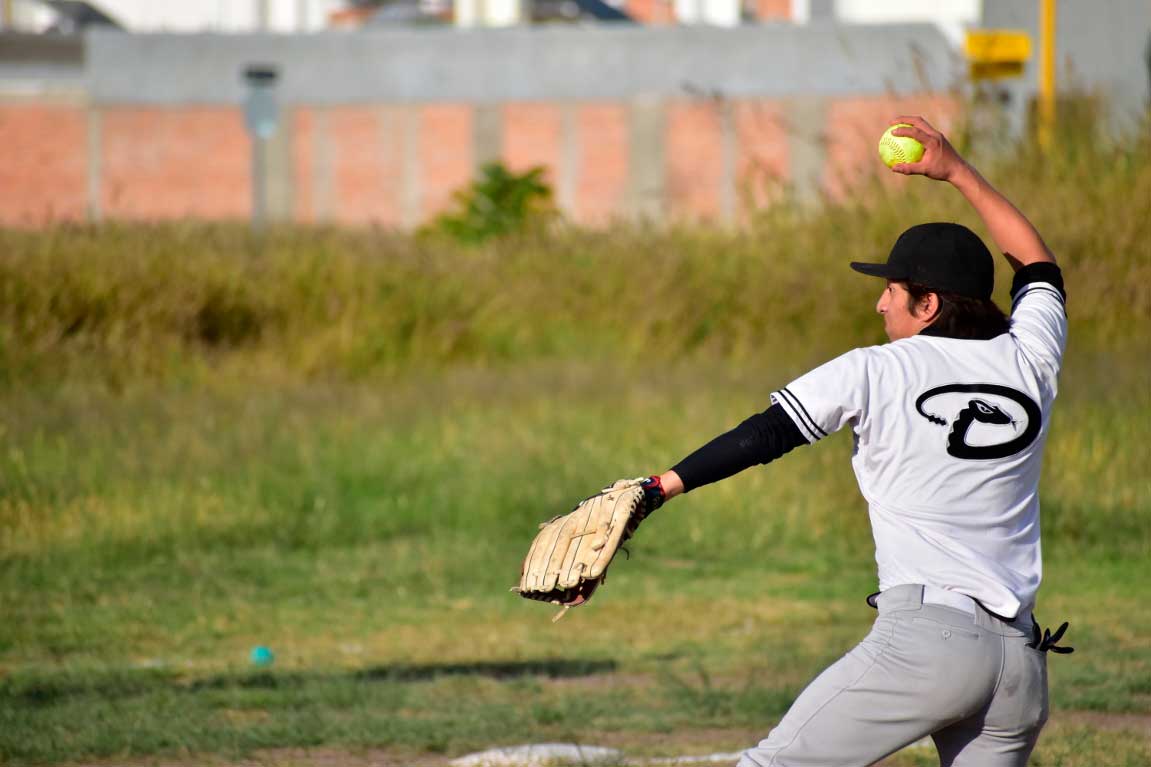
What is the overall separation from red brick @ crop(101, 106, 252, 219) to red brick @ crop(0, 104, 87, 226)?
0.76 meters

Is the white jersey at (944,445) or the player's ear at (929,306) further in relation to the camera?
the player's ear at (929,306)

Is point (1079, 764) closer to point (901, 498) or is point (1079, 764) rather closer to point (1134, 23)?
point (901, 498)

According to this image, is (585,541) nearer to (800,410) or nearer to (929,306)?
(800,410)

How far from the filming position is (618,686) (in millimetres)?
7633

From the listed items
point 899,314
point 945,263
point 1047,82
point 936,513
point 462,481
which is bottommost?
point 462,481

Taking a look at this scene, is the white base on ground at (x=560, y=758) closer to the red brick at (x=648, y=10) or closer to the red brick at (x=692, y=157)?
the red brick at (x=692, y=157)

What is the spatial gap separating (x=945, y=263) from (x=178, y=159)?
41.9 m

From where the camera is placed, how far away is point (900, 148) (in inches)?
167

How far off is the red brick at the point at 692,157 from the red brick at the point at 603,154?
1.22m

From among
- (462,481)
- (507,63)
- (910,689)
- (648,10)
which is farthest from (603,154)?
(910,689)

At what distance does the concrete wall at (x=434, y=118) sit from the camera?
41.0 m

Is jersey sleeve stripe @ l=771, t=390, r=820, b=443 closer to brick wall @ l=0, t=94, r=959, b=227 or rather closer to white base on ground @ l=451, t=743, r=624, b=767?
white base on ground @ l=451, t=743, r=624, b=767

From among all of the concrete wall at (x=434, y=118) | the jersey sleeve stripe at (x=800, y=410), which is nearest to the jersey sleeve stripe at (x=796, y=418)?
the jersey sleeve stripe at (x=800, y=410)

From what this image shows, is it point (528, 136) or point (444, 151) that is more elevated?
point (528, 136)
